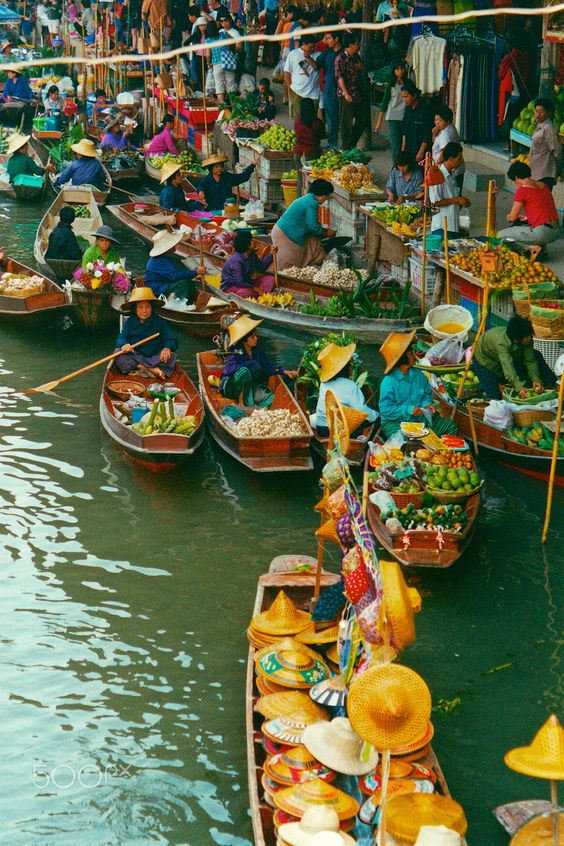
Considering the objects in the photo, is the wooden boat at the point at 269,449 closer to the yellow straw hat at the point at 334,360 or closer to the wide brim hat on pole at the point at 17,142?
the yellow straw hat at the point at 334,360

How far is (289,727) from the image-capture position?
19.5 ft

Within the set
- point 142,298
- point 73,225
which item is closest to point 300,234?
point 142,298

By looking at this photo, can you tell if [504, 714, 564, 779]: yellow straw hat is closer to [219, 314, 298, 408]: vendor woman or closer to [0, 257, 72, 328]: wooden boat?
[219, 314, 298, 408]: vendor woman

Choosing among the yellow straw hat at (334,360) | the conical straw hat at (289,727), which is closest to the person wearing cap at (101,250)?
the yellow straw hat at (334,360)

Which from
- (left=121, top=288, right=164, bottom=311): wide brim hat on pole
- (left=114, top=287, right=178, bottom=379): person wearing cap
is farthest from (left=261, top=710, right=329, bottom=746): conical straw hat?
(left=121, top=288, right=164, bottom=311): wide brim hat on pole

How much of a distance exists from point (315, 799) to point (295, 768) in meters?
0.28

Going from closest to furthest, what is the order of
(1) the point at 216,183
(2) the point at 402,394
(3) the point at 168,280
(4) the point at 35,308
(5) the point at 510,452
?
1. (2) the point at 402,394
2. (5) the point at 510,452
3. (4) the point at 35,308
4. (3) the point at 168,280
5. (1) the point at 216,183

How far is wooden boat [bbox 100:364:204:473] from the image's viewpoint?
9.42 m

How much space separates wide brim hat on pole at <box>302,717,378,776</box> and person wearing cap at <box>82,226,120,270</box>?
7.88 meters

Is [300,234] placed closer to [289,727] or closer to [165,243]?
[165,243]

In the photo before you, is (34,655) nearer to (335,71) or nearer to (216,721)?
(216,721)

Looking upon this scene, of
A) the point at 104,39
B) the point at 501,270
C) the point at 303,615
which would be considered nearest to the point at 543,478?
the point at 501,270

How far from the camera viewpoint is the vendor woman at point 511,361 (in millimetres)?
9711

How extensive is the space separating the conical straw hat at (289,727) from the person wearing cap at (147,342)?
5.18 metres
